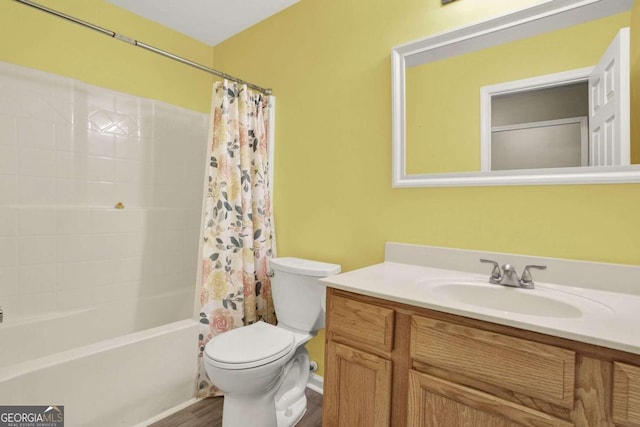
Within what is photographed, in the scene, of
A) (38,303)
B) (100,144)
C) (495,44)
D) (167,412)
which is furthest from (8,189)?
(495,44)

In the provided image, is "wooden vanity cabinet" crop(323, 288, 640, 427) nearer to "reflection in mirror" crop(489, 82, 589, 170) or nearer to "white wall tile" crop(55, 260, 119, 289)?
"reflection in mirror" crop(489, 82, 589, 170)

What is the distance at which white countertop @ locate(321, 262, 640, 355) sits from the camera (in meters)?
0.69

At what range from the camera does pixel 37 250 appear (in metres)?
1.76

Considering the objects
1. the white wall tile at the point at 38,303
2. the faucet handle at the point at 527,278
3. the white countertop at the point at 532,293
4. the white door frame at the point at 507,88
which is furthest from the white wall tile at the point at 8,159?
the faucet handle at the point at 527,278

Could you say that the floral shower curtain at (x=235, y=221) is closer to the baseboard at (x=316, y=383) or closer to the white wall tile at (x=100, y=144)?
the baseboard at (x=316, y=383)

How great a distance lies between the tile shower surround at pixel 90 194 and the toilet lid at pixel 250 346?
1151 mm

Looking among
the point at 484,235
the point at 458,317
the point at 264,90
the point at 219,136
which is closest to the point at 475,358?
the point at 458,317

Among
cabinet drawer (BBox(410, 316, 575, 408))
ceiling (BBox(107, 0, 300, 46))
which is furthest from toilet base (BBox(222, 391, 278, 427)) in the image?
ceiling (BBox(107, 0, 300, 46))

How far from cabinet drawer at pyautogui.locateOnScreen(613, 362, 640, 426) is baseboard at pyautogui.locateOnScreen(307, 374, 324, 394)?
146 centimetres

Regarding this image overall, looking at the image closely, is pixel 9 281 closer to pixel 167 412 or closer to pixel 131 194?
pixel 131 194

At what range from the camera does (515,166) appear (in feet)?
4.04

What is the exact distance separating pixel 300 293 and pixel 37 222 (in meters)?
1.59

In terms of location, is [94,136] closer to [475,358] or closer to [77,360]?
[77,360]

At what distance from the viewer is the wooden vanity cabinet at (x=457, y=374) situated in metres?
0.69
